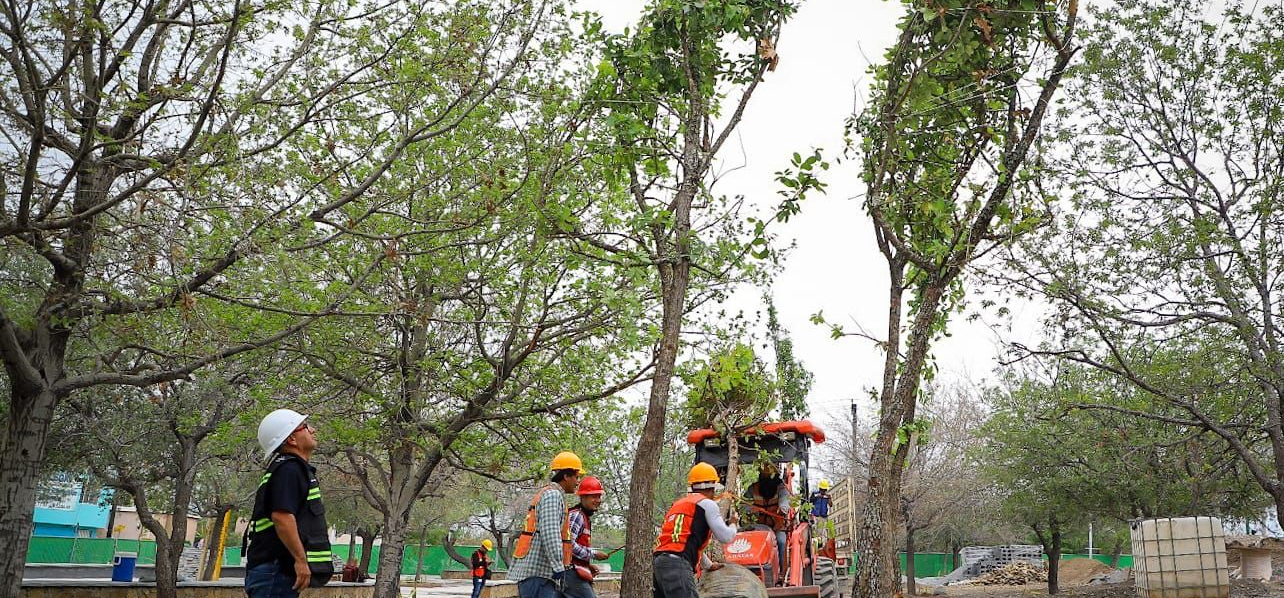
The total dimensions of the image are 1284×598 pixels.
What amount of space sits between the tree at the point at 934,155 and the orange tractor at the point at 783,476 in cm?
262

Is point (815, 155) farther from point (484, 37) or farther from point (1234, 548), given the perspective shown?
point (1234, 548)

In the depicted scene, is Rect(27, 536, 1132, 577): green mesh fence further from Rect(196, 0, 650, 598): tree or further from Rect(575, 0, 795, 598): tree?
Rect(575, 0, 795, 598): tree

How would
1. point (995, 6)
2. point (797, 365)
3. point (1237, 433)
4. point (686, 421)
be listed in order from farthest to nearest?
point (797, 365) < point (1237, 433) < point (686, 421) < point (995, 6)

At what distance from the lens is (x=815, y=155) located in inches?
312

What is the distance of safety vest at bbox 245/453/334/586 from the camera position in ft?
16.5

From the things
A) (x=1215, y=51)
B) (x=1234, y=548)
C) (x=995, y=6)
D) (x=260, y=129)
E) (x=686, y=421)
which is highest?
(x=1215, y=51)

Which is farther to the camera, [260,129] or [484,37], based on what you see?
[484,37]

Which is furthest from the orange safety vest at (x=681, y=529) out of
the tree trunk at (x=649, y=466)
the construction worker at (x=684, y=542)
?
the tree trunk at (x=649, y=466)

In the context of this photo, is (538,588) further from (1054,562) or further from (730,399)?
(1054,562)

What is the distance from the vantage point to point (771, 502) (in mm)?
12516

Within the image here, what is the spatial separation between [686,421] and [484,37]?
6.32 meters

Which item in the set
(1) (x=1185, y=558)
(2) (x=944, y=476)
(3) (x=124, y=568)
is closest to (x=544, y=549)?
(1) (x=1185, y=558)

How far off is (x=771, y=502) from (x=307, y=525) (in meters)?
8.38

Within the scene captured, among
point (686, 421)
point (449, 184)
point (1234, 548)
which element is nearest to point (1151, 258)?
point (686, 421)
